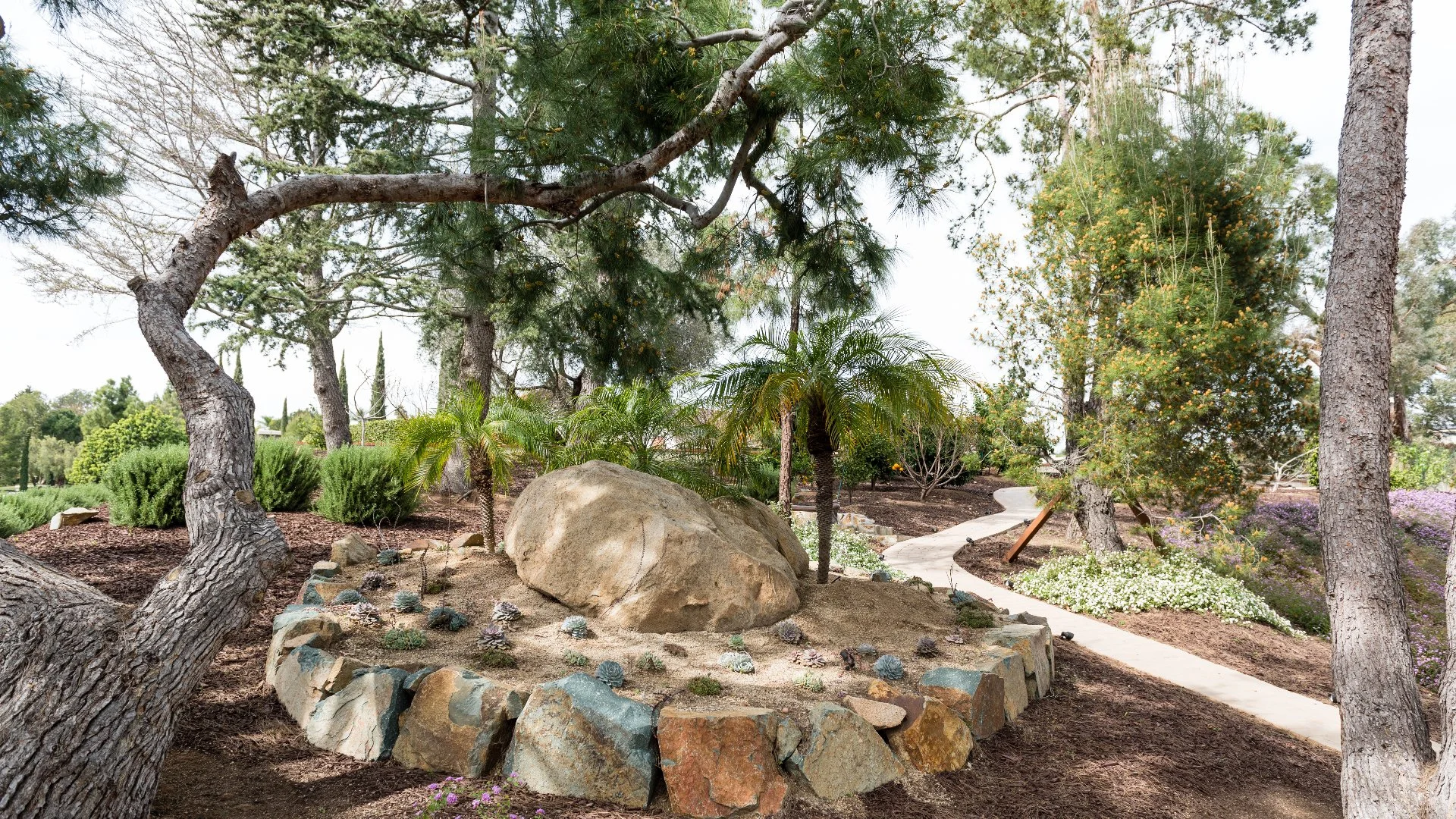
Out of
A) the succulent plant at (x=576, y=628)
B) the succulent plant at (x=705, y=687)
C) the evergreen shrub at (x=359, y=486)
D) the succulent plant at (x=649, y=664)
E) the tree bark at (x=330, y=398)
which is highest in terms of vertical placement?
the tree bark at (x=330, y=398)

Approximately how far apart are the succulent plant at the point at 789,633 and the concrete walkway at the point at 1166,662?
107 inches

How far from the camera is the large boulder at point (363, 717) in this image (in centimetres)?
357

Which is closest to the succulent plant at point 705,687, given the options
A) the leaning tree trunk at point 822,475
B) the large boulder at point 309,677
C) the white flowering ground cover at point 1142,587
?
the large boulder at point 309,677

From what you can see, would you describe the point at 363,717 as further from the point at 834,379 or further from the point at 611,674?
the point at 834,379

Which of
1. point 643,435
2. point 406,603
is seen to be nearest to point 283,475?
point 643,435

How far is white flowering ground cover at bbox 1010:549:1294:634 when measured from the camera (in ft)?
25.0

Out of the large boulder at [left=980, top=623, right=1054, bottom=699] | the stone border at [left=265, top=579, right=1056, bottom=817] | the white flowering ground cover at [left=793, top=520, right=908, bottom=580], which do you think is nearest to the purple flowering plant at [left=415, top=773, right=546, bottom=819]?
the stone border at [left=265, top=579, right=1056, bottom=817]

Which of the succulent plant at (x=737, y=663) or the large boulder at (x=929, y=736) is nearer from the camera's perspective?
the large boulder at (x=929, y=736)

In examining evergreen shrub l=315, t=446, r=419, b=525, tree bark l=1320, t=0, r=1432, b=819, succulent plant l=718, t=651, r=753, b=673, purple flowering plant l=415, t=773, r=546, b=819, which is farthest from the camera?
evergreen shrub l=315, t=446, r=419, b=525

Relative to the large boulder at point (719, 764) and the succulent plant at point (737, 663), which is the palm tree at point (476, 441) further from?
the large boulder at point (719, 764)

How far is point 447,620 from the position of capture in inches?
183

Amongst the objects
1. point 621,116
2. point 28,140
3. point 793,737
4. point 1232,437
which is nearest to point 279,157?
point 28,140

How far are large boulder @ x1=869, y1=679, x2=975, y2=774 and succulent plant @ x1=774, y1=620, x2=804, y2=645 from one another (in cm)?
92

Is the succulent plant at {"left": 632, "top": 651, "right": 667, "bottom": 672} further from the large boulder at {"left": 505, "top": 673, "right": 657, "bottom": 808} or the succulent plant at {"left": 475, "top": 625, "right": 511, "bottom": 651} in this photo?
the succulent plant at {"left": 475, "top": 625, "right": 511, "bottom": 651}
